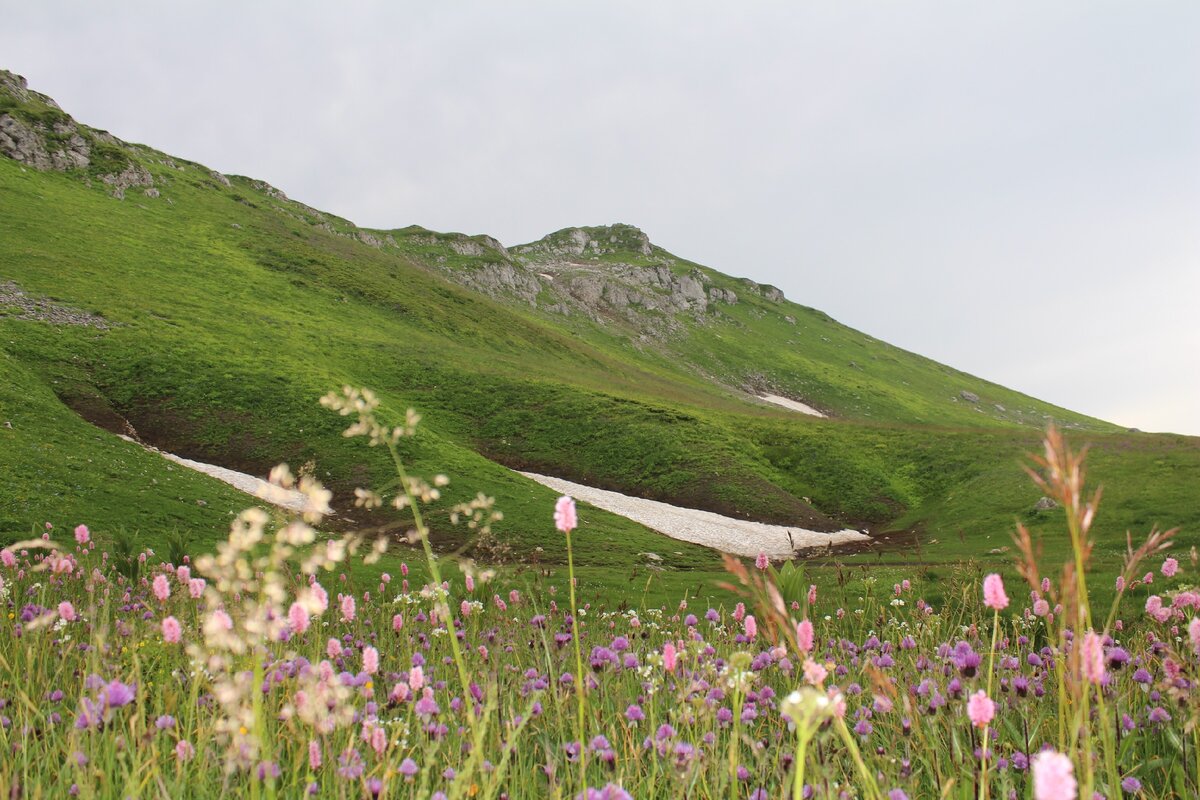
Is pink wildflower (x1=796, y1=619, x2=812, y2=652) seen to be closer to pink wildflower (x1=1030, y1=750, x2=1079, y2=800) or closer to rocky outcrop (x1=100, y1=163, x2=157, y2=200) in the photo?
pink wildflower (x1=1030, y1=750, x2=1079, y2=800)

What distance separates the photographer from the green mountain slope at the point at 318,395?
107ft

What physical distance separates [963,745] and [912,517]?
4518 cm

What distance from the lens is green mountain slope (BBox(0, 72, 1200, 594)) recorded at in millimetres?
32500

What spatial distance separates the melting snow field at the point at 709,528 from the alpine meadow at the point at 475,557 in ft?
1.06

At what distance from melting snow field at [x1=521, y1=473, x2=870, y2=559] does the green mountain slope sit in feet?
7.85

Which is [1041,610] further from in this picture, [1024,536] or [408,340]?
[408,340]

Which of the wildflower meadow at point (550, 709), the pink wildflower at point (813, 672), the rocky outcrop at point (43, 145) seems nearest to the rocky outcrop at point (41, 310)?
the rocky outcrop at point (43, 145)

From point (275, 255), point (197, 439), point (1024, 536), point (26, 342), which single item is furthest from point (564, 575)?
point (275, 255)

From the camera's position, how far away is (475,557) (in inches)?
1064

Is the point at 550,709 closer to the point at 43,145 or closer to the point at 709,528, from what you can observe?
the point at 709,528

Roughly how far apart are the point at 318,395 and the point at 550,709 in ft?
151

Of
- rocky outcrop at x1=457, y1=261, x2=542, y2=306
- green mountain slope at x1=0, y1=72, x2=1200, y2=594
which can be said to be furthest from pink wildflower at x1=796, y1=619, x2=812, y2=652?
rocky outcrop at x1=457, y1=261, x2=542, y2=306

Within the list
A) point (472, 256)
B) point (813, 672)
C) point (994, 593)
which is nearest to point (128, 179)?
point (472, 256)

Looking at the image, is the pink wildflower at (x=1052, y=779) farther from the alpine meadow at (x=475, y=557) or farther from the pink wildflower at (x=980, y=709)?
the pink wildflower at (x=980, y=709)
